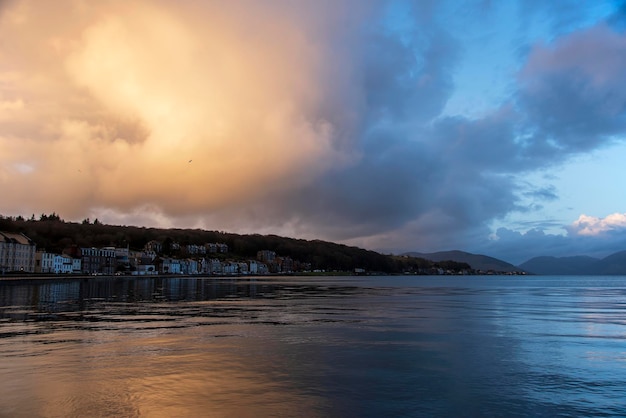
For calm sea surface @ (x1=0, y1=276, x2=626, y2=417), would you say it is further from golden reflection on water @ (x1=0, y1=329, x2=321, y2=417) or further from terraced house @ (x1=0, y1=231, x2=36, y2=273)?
terraced house @ (x1=0, y1=231, x2=36, y2=273)

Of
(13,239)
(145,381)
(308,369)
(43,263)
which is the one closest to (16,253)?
(13,239)

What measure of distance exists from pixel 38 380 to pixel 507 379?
18801 mm

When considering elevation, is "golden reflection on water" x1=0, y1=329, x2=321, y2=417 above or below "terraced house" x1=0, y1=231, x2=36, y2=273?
below

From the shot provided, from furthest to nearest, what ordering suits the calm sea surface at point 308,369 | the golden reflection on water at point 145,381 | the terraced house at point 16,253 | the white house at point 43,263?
the white house at point 43,263 < the terraced house at point 16,253 < the calm sea surface at point 308,369 < the golden reflection on water at point 145,381

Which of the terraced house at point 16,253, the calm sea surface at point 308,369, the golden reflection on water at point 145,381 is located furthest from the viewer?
the terraced house at point 16,253

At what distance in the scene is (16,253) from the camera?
167 m

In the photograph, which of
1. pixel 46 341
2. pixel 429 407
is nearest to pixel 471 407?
pixel 429 407

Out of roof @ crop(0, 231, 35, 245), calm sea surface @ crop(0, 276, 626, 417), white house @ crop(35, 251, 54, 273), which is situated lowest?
calm sea surface @ crop(0, 276, 626, 417)

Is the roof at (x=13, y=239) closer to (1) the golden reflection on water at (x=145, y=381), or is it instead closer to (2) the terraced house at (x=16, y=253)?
(2) the terraced house at (x=16, y=253)

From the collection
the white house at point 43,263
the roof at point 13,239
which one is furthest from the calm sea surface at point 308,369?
the white house at point 43,263

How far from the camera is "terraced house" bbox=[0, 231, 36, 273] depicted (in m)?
160

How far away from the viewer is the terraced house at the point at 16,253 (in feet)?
525

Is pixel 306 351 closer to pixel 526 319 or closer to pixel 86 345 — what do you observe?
pixel 86 345

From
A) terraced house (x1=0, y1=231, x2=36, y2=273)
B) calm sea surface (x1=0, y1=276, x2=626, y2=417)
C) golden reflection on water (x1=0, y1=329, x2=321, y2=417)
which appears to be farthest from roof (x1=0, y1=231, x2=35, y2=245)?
golden reflection on water (x1=0, y1=329, x2=321, y2=417)
